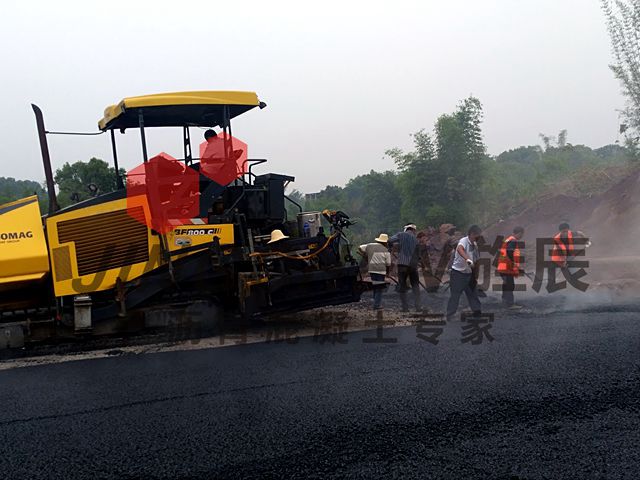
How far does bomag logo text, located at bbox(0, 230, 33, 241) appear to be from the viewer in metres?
5.58

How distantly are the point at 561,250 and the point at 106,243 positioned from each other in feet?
20.4

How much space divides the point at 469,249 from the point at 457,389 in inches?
122

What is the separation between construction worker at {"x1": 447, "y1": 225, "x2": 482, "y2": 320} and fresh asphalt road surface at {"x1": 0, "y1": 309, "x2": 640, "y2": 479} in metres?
1.31

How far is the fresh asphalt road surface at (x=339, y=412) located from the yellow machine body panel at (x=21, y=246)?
1.03m

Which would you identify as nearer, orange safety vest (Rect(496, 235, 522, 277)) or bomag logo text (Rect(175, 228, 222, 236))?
bomag logo text (Rect(175, 228, 222, 236))

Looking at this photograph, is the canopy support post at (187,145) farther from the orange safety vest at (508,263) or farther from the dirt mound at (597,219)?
the dirt mound at (597,219)

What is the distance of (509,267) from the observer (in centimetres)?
769

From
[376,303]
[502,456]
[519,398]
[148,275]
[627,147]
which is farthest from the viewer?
[627,147]

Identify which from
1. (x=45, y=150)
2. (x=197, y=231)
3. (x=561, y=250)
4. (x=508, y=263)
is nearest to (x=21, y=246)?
(x=45, y=150)

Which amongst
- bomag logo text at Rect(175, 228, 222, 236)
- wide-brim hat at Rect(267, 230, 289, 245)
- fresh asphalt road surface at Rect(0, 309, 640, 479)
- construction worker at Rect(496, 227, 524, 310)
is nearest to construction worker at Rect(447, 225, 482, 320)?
construction worker at Rect(496, 227, 524, 310)

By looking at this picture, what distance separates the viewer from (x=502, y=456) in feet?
9.89

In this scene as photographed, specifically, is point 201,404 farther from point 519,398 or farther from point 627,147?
point 627,147

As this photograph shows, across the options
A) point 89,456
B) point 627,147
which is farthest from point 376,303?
point 627,147

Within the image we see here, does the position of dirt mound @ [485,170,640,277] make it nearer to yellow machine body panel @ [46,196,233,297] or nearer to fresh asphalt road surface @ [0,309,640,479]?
fresh asphalt road surface @ [0,309,640,479]
